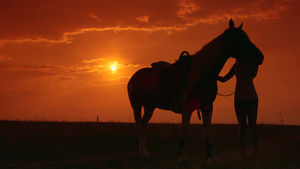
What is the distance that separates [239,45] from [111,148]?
27.9 ft

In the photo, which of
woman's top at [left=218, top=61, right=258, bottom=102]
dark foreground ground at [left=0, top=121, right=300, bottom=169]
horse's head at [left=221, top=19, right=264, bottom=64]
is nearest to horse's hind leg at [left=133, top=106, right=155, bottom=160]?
dark foreground ground at [left=0, top=121, right=300, bottom=169]

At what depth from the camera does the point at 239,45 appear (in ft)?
28.2

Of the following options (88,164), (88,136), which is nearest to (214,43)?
(88,164)

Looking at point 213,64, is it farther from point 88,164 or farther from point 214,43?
point 88,164

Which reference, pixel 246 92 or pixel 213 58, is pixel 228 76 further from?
pixel 213 58

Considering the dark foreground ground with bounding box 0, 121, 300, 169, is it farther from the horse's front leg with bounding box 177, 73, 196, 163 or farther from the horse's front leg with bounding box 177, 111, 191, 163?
the horse's front leg with bounding box 177, 73, 196, 163

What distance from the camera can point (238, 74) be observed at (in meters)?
9.41

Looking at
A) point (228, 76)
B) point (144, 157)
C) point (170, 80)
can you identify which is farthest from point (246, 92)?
point (144, 157)

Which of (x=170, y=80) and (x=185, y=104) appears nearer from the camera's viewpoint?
(x=185, y=104)

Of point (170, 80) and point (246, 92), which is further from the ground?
point (170, 80)

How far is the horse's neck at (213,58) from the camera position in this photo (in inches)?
348

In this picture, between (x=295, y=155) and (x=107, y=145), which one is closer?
(x=295, y=155)

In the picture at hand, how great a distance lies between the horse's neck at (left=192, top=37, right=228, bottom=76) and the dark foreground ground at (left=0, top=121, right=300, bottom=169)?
2496 mm

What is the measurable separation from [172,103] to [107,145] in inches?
254
